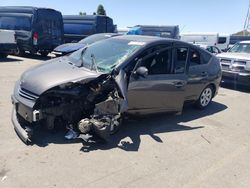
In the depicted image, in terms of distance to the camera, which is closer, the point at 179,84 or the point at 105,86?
the point at 105,86

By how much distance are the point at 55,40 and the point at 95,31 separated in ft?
11.6

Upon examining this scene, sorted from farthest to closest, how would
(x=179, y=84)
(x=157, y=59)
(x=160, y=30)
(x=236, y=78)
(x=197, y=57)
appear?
(x=160, y=30), (x=236, y=78), (x=197, y=57), (x=179, y=84), (x=157, y=59)

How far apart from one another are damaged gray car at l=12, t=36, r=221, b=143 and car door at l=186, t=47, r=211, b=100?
26mm

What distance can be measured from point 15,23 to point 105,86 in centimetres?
1175

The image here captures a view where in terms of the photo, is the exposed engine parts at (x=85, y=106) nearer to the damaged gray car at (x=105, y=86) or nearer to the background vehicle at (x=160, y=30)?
the damaged gray car at (x=105, y=86)

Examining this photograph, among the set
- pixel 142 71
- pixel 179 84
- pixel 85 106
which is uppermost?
pixel 142 71

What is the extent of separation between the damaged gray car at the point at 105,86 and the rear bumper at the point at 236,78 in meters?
4.53

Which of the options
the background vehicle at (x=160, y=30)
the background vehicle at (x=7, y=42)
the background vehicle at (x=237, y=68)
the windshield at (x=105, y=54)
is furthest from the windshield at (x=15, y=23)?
the background vehicle at (x=160, y=30)

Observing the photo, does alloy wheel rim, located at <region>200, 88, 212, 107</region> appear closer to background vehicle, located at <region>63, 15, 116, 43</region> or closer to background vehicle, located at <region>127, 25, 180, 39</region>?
background vehicle, located at <region>63, 15, 116, 43</region>

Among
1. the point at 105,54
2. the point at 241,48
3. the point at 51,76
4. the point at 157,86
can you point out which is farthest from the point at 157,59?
the point at 241,48

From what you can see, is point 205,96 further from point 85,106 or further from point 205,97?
point 85,106

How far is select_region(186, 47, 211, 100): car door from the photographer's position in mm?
6336

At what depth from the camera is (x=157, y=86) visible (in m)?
5.45

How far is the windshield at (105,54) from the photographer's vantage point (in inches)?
203
